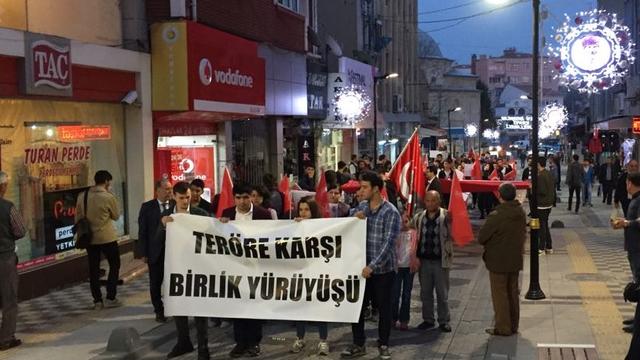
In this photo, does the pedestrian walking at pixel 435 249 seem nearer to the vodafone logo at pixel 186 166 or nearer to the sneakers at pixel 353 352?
the sneakers at pixel 353 352

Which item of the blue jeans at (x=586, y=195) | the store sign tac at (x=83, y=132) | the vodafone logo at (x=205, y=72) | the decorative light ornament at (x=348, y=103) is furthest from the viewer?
the decorative light ornament at (x=348, y=103)

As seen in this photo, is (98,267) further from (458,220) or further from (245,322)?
(458,220)

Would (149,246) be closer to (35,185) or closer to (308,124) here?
(35,185)

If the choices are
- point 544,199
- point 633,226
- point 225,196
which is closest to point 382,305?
point 633,226

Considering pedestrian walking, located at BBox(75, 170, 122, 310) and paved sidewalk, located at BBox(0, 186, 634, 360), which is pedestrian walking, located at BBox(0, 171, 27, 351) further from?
pedestrian walking, located at BBox(75, 170, 122, 310)

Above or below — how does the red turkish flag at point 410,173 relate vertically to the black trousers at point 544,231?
above

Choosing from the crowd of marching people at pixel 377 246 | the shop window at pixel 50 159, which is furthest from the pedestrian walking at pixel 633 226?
the shop window at pixel 50 159

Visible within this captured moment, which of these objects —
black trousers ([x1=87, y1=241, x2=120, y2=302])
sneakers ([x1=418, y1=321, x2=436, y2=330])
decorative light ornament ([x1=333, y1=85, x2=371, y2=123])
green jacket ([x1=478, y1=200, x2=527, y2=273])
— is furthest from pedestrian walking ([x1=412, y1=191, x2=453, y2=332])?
decorative light ornament ([x1=333, y1=85, x2=371, y2=123])

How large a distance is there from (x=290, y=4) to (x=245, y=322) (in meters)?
16.5

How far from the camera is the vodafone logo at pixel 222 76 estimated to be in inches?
595

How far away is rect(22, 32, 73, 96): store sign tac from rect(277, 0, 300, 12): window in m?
10.8

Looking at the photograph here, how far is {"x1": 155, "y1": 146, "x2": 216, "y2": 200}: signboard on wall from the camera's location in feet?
51.1

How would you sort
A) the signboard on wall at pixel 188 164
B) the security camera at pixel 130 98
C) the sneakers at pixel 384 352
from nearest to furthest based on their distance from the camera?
1. the sneakers at pixel 384 352
2. the security camera at pixel 130 98
3. the signboard on wall at pixel 188 164

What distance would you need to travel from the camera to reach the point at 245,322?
824 centimetres
